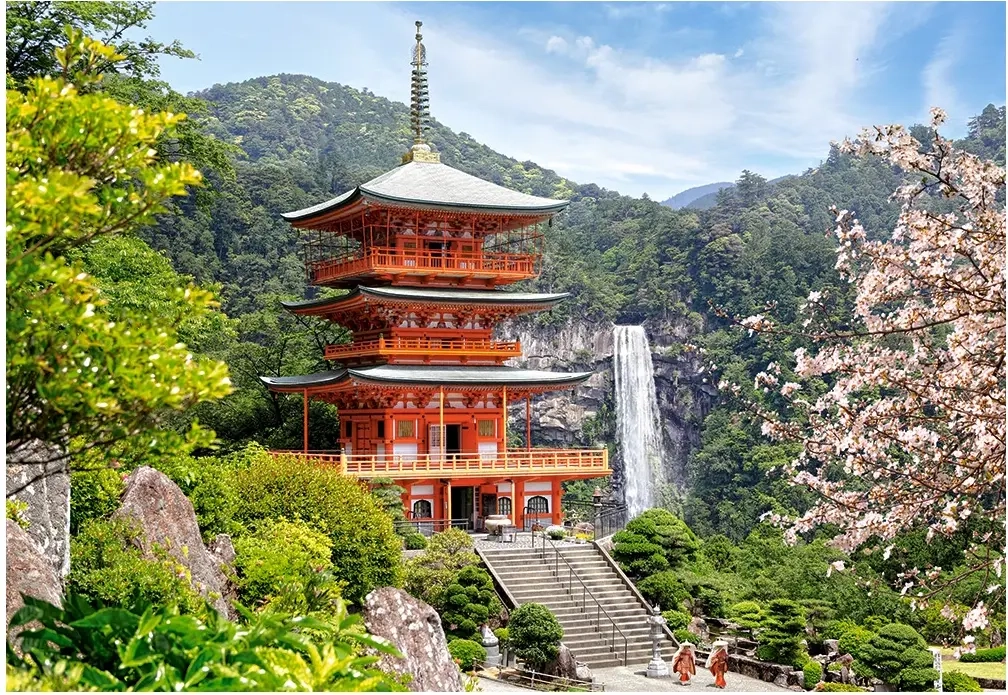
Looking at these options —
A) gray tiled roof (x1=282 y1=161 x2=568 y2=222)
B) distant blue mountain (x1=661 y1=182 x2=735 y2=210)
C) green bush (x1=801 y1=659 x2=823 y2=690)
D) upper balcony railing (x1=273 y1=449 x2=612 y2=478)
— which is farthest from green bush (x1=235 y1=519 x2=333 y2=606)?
distant blue mountain (x1=661 y1=182 x2=735 y2=210)

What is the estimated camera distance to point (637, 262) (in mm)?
70500

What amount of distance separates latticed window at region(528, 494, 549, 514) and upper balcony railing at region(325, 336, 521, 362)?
3.51 metres

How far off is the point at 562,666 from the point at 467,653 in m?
1.69

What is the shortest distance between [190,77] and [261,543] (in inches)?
3109

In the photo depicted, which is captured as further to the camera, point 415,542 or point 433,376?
point 433,376

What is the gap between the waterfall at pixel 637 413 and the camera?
60.0 meters

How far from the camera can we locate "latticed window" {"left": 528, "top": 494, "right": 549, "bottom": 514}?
26547 mm

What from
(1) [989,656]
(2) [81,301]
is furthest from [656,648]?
(2) [81,301]

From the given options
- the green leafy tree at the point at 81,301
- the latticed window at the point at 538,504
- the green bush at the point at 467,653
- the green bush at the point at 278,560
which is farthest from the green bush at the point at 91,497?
the latticed window at the point at 538,504

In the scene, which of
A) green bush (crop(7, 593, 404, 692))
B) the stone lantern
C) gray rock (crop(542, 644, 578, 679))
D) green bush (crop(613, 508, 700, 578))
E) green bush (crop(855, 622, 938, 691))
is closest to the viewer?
green bush (crop(7, 593, 404, 692))

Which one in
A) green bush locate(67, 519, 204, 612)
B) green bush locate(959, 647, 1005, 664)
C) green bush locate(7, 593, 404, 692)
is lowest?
green bush locate(959, 647, 1005, 664)

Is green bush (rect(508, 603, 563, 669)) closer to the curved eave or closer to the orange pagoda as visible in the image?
the orange pagoda

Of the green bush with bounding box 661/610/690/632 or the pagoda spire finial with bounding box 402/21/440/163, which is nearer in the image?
the green bush with bounding box 661/610/690/632

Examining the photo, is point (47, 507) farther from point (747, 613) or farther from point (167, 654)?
point (747, 613)
